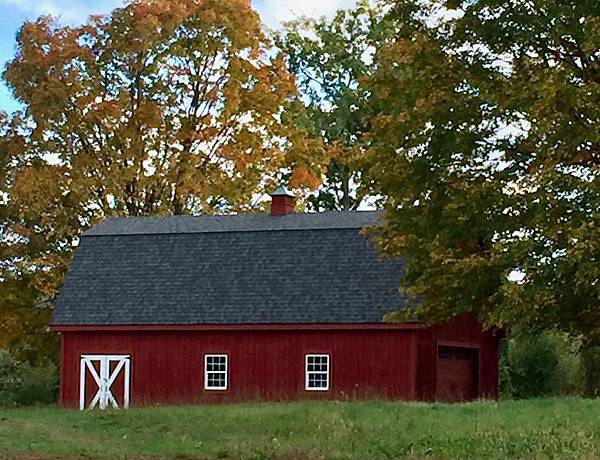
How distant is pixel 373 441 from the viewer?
17.7m

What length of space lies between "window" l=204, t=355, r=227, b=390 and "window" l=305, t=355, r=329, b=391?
7.98 ft

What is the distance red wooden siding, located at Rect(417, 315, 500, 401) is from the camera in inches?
1241

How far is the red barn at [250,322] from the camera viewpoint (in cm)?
3138

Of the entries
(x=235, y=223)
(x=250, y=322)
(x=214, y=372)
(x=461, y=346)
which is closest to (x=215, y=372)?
(x=214, y=372)

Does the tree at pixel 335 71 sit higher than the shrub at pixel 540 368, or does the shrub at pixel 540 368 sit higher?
the tree at pixel 335 71

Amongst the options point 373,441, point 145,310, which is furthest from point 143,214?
point 373,441

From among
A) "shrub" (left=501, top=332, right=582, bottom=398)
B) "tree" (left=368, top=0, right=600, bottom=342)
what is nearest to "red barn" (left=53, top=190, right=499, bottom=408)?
"shrub" (left=501, top=332, right=582, bottom=398)

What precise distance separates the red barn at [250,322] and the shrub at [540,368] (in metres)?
4.50

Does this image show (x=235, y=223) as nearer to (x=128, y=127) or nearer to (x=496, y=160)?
(x=128, y=127)

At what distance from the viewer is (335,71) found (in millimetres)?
53781

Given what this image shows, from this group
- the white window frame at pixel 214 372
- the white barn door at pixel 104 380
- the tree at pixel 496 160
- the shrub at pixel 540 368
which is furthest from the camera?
the shrub at pixel 540 368

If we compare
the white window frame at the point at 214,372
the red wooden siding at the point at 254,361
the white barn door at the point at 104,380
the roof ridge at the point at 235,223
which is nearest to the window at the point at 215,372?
the white window frame at the point at 214,372

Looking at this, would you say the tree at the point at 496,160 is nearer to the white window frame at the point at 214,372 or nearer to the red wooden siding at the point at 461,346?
the red wooden siding at the point at 461,346

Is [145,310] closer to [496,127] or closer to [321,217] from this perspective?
[321,217]
